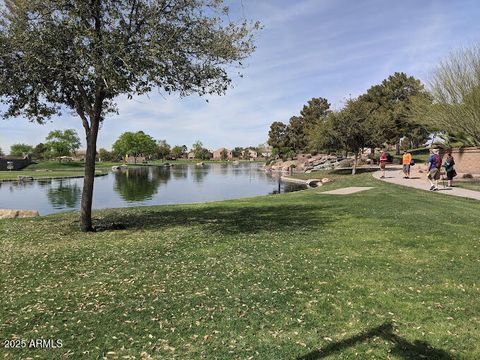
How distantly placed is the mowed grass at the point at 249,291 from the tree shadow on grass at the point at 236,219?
0.92 ft

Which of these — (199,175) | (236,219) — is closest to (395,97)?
(199,175)

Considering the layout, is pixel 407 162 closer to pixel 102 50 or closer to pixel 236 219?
pixel 236 219

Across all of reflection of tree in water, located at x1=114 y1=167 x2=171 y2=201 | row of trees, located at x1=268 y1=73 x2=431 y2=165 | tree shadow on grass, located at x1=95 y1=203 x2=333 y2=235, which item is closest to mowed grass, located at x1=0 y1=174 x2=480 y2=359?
tree shadow on grass, located at x1=95 y1=203 x2=333 y2=235

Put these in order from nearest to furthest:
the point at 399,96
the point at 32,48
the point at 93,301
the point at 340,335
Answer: the point at 340,335, the point at 93,301, the point at 32,48, the point at 399,96

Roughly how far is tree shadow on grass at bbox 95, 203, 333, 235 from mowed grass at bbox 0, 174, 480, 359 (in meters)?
0.28

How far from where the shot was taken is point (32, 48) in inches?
389

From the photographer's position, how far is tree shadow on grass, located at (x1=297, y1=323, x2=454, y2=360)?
470 cm

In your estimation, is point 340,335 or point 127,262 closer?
point 340,335

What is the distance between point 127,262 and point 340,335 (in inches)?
199

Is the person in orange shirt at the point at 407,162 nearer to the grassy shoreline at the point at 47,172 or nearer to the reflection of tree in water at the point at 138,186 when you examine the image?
the reflection of tree in water at the point at 138,186

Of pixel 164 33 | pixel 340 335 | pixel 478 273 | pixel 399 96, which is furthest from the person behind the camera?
pixel 399 96

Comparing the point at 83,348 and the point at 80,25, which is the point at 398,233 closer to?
the point at 83,348

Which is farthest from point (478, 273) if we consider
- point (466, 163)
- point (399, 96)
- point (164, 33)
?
point (399, 96)

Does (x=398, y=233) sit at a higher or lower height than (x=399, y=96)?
lower
